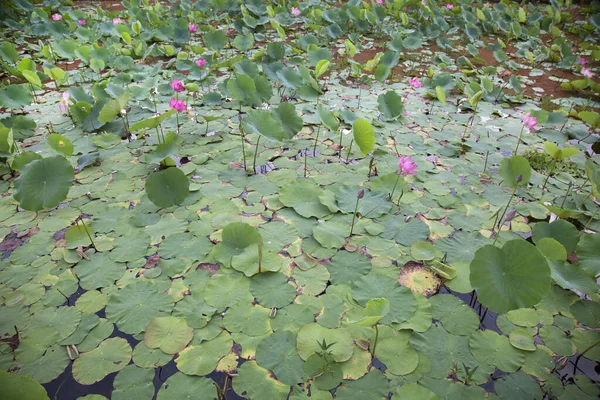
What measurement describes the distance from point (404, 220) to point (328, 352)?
3.89 ft

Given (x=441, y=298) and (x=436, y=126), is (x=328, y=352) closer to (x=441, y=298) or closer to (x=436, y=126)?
(x=441, y=298)

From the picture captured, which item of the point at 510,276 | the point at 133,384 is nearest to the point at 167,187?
the point at 133,384

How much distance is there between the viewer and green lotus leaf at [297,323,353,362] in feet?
5.59

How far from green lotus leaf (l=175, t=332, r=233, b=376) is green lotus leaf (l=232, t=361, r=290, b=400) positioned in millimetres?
134

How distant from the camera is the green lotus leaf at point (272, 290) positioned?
77.4 inches

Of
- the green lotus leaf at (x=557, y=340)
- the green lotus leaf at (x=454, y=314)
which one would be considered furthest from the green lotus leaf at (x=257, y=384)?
the green lotus leaf at (x=557, y=340)

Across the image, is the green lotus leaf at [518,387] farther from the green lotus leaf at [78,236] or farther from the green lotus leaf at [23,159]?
the green lotus leaf at [23,159]

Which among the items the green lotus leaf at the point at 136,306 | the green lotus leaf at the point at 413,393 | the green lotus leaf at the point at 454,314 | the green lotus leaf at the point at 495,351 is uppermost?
the green lotus leaf at the point at 413,393

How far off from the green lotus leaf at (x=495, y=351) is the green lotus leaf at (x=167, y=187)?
2.00 meters

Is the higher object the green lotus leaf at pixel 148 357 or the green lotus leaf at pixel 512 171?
the green lotus leaf at pixel 512 171

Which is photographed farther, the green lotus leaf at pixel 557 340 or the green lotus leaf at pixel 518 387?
the green lotus leaf at pixel 557 340

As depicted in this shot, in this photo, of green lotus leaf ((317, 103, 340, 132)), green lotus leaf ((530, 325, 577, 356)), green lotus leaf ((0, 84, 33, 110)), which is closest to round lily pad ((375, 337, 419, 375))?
green lotus leaf ((530, 325, 577, 356))

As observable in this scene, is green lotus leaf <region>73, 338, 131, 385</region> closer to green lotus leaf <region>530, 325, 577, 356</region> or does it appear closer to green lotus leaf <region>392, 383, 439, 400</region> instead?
green lotus leaf <region>392, 383, 439, 400</region>

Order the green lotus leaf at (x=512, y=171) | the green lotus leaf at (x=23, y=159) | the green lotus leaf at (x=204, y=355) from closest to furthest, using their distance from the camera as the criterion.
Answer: the green lotus leaf at (x=204, y=355) → the green lotus leaf at (x=512, y=171) → the green lotus leaf at (x=23, y=159)
